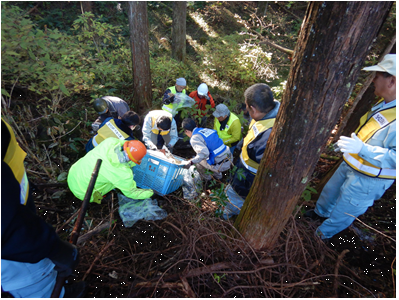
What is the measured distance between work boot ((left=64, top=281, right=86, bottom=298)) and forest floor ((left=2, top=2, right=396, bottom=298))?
0.35 feet

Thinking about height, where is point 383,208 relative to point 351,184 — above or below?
below

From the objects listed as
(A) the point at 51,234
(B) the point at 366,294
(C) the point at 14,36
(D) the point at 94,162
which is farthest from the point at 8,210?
(C) the point at 14,36

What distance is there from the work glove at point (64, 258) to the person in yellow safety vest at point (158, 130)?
241 cm

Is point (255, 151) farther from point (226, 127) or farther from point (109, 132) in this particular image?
point (109, 132)

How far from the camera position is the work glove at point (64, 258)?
5.18 feet

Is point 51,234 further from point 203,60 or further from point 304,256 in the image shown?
point 203,60

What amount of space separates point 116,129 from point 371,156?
332 centimetres

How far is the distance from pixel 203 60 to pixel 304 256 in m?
8.47

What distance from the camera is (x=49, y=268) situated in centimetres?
170

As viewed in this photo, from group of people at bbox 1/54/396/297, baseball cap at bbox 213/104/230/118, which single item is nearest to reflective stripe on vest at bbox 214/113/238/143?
baseball cap at bbox 213/104/230/118

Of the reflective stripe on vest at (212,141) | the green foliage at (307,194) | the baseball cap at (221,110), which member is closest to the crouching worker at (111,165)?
the reflective stripe on vest at (212,141)

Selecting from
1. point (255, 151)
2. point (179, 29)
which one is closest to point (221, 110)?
point (255, 151)

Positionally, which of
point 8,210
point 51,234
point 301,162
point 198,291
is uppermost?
point 301,162

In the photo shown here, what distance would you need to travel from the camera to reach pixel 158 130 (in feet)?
13.1
